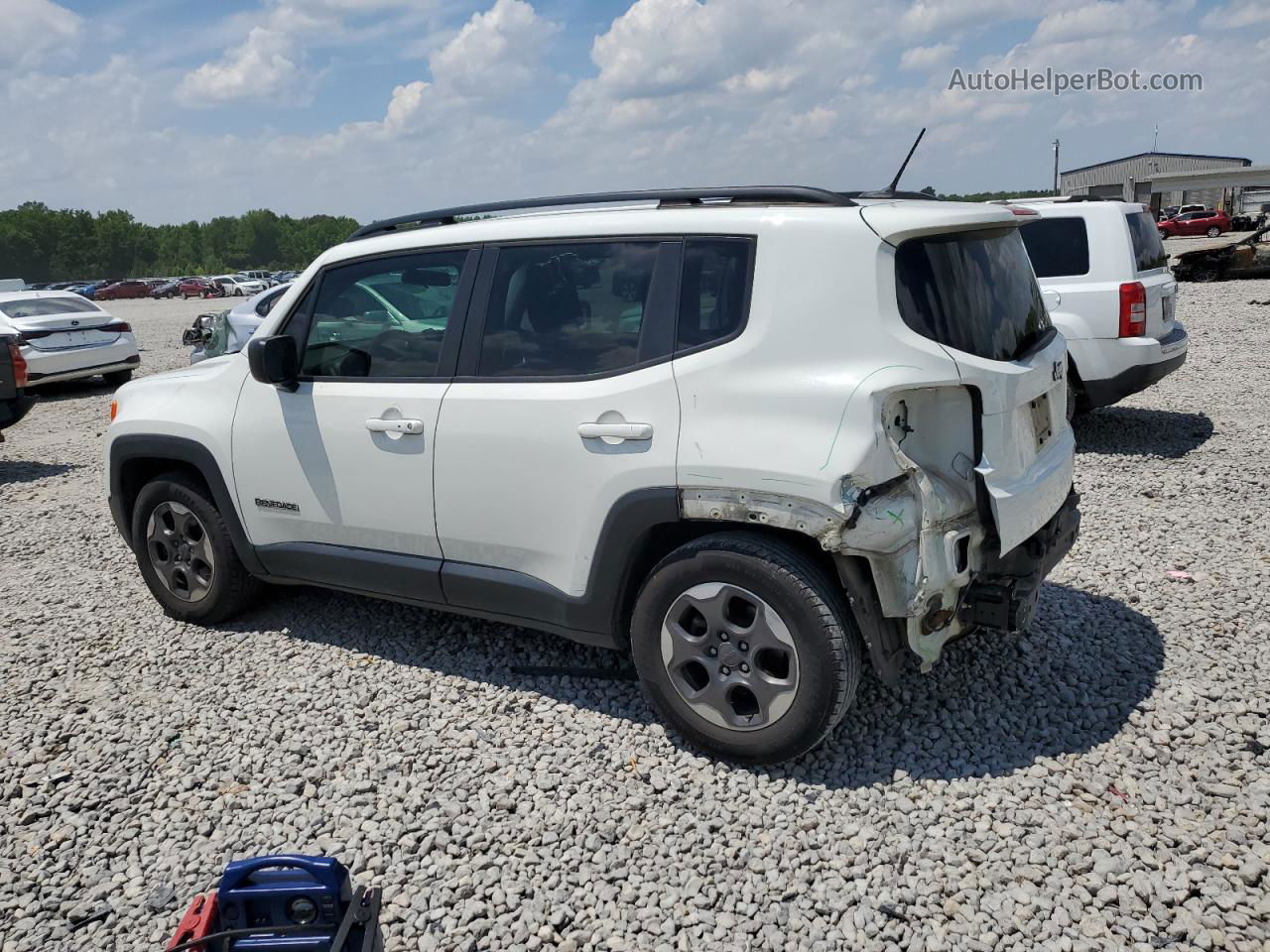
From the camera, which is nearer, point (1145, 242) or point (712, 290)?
point (712, 290)

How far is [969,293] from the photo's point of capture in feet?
11.2

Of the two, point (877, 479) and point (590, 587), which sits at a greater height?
point (877, 479)

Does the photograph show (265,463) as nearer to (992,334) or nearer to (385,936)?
(385,936)

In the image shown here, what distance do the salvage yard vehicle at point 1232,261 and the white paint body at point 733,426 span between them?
22050 mm

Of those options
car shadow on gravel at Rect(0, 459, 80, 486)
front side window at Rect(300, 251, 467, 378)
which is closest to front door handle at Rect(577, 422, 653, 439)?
front side window at Rect(300, 251, 467, 378)

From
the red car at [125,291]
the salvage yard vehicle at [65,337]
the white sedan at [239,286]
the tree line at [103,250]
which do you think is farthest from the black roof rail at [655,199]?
the tree line at [103,250]

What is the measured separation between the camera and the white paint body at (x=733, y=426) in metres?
3.16

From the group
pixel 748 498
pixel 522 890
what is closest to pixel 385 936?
pixel 522 890

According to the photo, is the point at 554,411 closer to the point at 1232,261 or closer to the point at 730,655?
the point at 730,655

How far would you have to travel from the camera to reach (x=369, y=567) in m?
4.30

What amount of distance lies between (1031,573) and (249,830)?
9.55 ft

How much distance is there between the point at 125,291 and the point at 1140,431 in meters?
69.0

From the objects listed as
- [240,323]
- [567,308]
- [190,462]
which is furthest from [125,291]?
[567,308]

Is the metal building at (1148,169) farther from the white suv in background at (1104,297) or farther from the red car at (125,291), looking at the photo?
the white suv in background at (1104,297)
